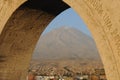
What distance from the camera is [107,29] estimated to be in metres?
3.40

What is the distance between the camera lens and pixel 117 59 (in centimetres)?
328

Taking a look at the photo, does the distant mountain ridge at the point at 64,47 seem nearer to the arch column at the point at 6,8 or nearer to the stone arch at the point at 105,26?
the arch column at the point at 6,8

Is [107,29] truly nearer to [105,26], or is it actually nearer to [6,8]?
[105,26]

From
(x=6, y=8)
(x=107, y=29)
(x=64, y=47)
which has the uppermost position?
(x=64, y=47)

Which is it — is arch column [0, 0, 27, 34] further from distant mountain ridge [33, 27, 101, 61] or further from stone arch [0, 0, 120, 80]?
distant mountain ridge [33, 27, 101, 61]

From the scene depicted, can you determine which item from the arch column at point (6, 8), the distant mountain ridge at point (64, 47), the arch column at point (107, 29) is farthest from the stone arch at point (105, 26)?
the distant mountain ridge at point (64, 47)

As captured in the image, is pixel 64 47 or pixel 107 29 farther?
pixel 64 47

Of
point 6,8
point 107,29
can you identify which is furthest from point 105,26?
point 6,8

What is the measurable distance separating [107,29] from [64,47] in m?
101

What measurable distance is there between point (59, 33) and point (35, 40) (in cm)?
12013

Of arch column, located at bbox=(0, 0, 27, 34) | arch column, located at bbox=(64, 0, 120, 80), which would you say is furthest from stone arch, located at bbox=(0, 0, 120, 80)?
arch column, located at bbox=(0, 0, 27, 34)

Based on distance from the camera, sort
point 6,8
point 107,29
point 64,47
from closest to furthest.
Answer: point 107,29
point 6,8
point 64,47

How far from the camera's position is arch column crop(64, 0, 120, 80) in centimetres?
329

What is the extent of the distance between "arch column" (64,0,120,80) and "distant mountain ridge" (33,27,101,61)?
7870 cm
